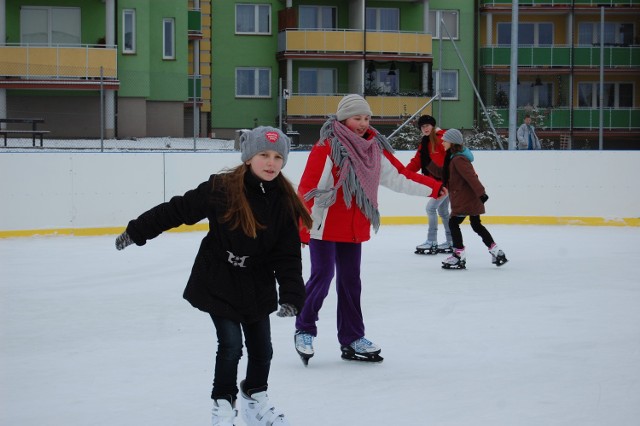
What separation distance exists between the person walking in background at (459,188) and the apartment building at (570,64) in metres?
18.4

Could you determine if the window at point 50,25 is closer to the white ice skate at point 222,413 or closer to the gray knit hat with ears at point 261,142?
the gray knit hat with ears at point 261,142

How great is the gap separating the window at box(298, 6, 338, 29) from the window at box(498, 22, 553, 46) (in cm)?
513

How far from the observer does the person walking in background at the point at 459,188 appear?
874cm

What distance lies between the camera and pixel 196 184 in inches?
A: 499

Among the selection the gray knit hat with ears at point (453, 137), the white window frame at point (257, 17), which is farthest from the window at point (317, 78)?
the gray knit hat with ears at point (453, 137)

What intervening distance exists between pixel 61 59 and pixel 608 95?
50.7 feet

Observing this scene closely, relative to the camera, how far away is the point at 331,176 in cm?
528

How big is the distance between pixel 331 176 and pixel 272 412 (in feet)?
5.47

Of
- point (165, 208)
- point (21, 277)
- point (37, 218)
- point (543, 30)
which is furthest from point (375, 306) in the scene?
→ point (543, 30)

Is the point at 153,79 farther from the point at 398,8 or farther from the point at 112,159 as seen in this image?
the point at 398,8

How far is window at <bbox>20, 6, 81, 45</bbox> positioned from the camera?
900 inches

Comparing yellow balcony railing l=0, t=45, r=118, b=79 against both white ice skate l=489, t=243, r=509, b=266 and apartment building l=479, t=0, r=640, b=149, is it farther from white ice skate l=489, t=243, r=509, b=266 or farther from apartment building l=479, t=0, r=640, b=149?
white ice skate l=489, t=243, r=509, b=266

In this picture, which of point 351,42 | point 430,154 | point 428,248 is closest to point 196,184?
point 428,248

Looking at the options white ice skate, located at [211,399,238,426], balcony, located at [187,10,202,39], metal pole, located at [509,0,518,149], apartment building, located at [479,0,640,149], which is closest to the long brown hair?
white ice skate, located at [211,399,238,426]
